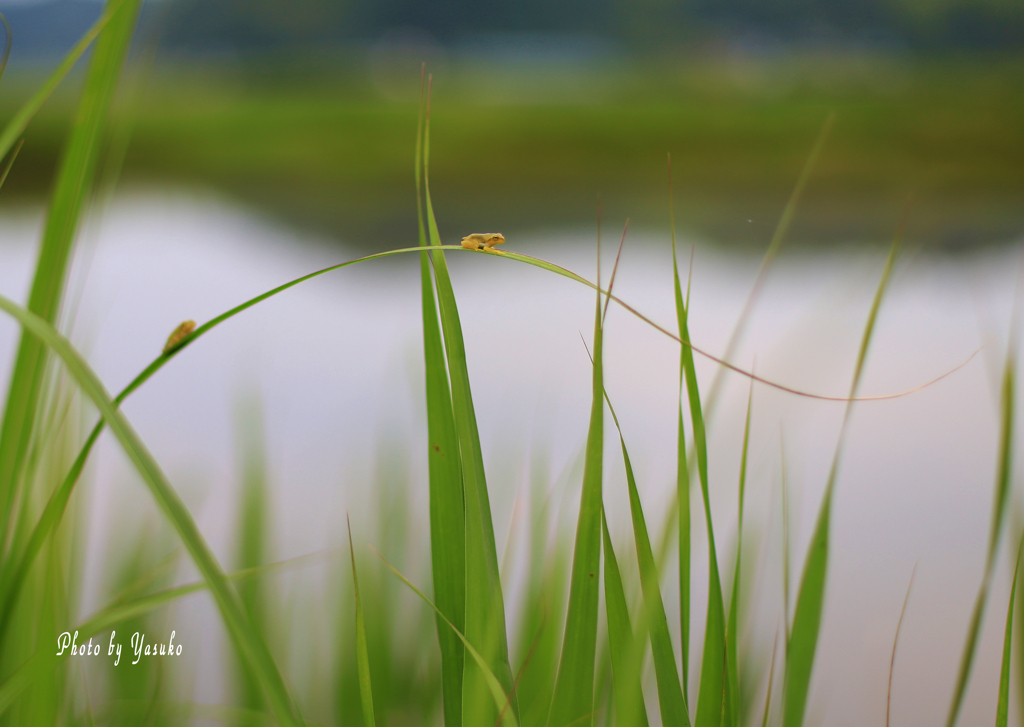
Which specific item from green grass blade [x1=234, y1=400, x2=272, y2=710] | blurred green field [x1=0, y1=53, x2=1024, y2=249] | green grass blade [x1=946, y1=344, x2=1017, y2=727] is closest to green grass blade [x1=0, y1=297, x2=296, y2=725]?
green grass blade [x1=946, y1=344, x2=1017, y2=727]

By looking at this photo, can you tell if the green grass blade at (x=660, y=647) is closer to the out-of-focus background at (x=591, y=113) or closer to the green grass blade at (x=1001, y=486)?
the green grass blade at (x=1001, y=486)

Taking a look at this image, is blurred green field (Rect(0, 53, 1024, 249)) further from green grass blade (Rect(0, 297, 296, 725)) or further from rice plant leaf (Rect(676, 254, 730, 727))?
green grass blade (Rect(0, 297, 296, 725))

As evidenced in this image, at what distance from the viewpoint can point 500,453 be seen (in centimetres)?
87

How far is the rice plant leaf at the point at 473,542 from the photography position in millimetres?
225

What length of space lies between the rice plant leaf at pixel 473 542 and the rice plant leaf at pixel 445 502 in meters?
0.02

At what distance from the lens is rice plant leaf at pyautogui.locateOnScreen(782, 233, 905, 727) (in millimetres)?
290

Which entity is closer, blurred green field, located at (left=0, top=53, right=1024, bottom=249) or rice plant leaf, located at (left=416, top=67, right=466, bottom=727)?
rice plant leaf, located at (left=416, top=67, right=466, bottom=727)

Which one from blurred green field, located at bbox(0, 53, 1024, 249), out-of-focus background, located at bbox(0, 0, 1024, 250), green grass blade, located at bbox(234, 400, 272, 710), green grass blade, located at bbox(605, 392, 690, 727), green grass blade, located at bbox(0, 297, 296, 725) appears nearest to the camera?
green grass blade, located at bbox(0, 297, 296, 725)

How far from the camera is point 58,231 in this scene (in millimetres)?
236

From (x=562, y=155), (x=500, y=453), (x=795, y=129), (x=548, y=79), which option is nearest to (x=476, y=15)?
(x=548, y=79)

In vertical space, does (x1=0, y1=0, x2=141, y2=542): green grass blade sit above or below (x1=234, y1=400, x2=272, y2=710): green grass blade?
above

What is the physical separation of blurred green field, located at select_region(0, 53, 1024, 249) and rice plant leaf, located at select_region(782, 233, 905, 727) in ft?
11.7

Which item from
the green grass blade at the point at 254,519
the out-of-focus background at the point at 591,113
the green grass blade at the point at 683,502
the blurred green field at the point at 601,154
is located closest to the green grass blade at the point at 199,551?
the green grass blade at the point at 683,502

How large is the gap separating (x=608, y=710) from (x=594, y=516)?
21cm
